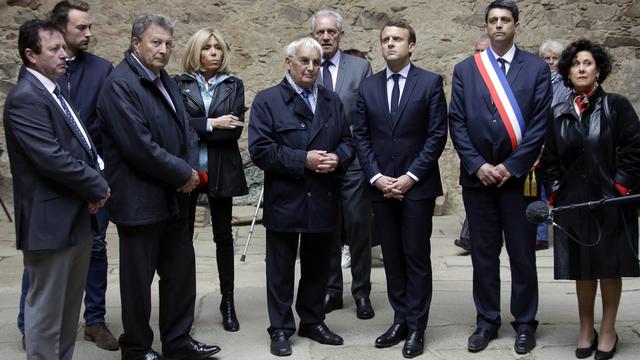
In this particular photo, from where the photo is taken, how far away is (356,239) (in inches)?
192

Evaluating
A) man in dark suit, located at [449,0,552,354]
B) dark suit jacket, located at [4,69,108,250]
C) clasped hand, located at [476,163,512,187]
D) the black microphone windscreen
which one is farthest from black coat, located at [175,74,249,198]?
the black microphone windscreen

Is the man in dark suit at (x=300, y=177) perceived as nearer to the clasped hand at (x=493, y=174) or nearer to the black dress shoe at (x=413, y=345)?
the black dress shoe at (x=413, y=345)

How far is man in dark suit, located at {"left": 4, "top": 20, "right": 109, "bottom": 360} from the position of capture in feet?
10.7

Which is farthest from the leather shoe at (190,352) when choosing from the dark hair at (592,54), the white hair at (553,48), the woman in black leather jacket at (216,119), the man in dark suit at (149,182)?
the white hair at (553,48)

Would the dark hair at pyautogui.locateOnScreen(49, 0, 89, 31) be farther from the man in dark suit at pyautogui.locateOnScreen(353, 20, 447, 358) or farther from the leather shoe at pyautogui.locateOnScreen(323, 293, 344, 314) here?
the leather shoe at pyautogui.locateOnScreen(323, 293, 344, 314)

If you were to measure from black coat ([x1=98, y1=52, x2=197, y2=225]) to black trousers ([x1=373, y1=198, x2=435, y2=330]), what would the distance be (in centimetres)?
109

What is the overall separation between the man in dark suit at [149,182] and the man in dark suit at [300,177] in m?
0.39

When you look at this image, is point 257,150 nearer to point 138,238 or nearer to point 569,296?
point 138,238

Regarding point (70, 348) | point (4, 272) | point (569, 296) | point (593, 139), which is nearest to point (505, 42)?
point (593, 139)

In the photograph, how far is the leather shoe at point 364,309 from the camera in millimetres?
4645

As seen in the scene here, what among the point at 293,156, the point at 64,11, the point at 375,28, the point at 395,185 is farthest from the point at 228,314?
the point at 375,28

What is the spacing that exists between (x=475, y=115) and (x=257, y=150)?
3.60 ft

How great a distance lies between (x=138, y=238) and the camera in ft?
12.2

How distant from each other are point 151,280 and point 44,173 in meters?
0.84
